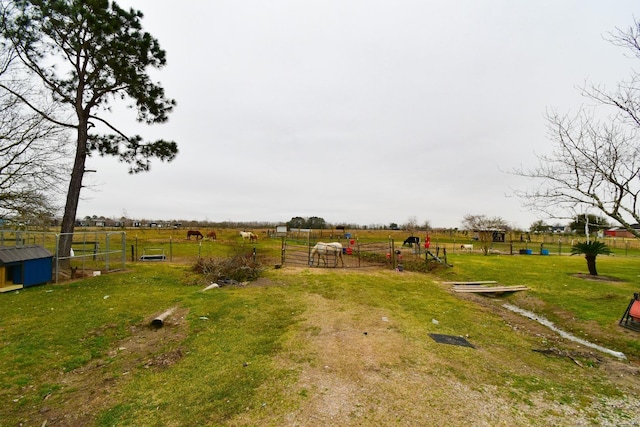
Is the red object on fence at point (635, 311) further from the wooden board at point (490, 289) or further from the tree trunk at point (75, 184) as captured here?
the tree trunk at point (75, 184)

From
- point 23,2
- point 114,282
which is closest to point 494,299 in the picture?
point 114,282

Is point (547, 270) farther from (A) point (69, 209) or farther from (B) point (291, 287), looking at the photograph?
(A) point (69, 209)

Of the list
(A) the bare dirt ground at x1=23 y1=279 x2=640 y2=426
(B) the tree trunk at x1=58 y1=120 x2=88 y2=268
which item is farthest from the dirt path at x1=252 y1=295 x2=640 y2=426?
(B) the tree trunk at x1=58 y1=120 x2=88 y2=268

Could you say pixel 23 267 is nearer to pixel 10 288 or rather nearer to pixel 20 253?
pixel 20 253

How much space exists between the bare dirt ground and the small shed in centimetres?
719

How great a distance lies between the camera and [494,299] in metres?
12.8

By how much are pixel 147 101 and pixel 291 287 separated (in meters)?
11.0

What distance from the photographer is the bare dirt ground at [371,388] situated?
3.97 m

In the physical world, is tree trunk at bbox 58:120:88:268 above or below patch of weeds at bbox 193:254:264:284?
above

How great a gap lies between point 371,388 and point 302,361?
4.86ft

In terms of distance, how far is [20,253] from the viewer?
36.5 feet

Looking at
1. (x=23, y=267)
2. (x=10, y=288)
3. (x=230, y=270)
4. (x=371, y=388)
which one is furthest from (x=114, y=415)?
(x=23, y=267)

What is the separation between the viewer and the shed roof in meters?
10.5

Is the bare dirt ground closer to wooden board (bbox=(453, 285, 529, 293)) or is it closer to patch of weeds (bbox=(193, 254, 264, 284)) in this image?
patch of weeds (bbox=(193, 254, 264, 284))
